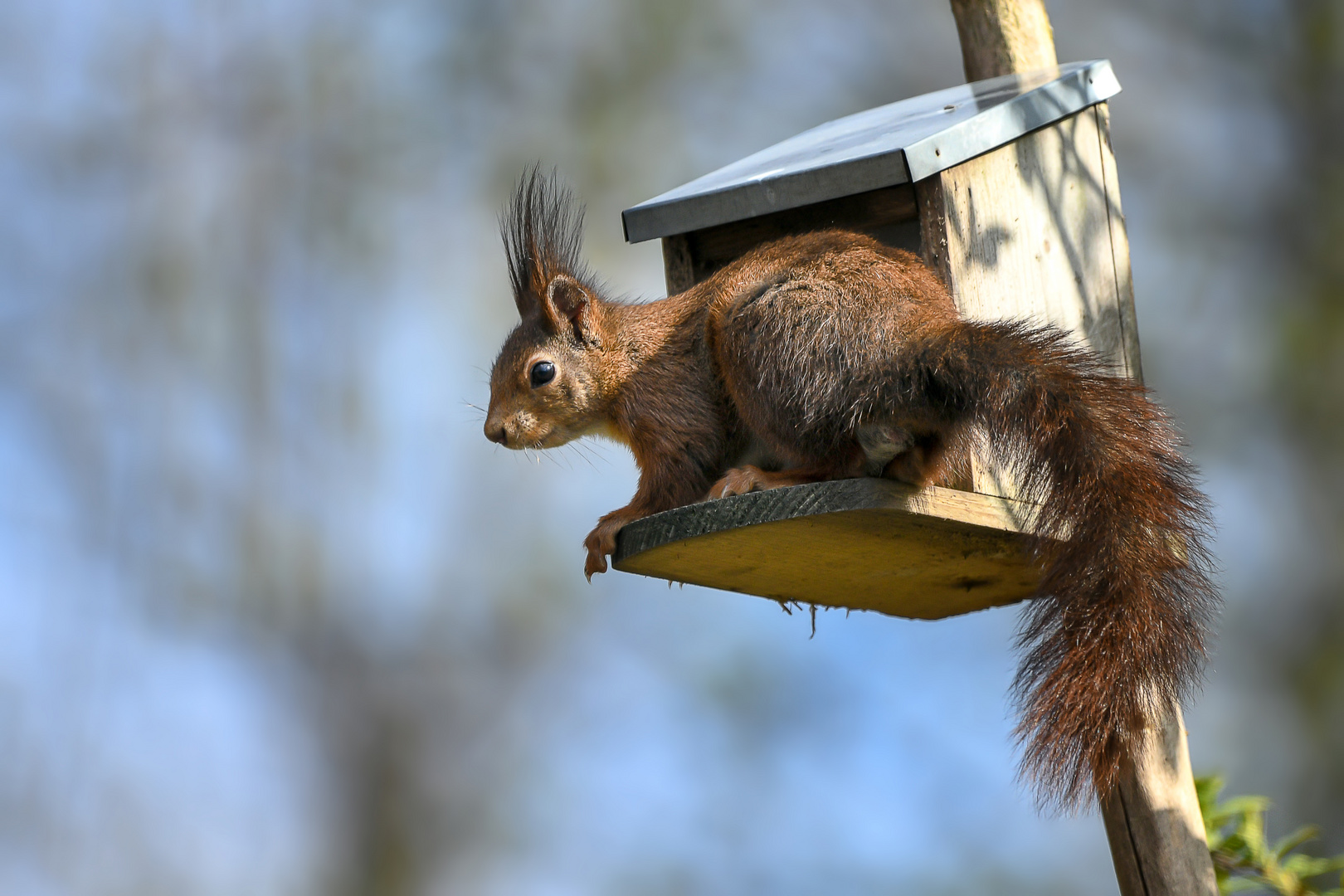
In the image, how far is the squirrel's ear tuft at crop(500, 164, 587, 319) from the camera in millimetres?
3465

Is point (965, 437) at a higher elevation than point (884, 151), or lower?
lower

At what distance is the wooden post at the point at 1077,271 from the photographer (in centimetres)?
303

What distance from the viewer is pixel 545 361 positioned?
329cm

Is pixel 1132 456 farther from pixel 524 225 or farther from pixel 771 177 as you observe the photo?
pixel 524 225

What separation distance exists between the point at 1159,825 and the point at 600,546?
1.51 metres

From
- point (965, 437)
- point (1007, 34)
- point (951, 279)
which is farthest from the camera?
point (1007, 34)

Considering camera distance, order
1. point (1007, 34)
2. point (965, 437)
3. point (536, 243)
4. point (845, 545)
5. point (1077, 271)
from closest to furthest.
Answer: point (965, 437) < point (845, 545) < point (1077, 271) < point (536, 243) < point (1007, 34)

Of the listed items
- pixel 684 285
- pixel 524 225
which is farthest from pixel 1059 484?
pixel 524 225

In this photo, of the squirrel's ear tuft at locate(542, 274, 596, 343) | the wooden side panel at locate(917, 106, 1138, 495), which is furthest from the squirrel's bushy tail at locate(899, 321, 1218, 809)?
the squirrel's ear tuft at locate(542, 274, 596, 343)

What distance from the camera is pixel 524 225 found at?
3500 millimetres

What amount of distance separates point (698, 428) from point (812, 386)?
0.44 meters

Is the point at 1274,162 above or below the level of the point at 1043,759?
above

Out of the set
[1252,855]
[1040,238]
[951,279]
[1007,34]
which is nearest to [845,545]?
[951,279]

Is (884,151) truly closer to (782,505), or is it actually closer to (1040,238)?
(1040,238)
